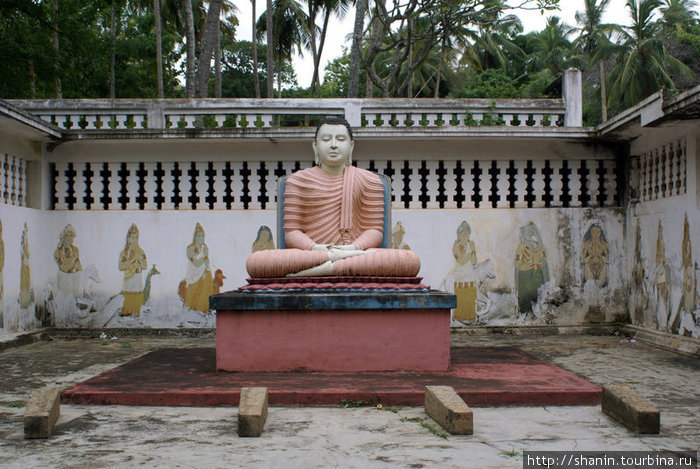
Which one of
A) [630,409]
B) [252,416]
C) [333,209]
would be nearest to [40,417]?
[252,416]

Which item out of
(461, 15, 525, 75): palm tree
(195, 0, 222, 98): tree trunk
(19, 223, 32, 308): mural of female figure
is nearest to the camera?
(19, 223, 32, 308): mural of female figure

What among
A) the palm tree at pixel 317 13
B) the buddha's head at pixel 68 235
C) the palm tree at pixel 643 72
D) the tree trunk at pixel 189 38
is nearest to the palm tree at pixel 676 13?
the palm tree at pixel 643 72

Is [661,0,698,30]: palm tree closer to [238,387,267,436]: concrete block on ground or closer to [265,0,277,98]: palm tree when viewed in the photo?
[265,0,277,98]: palm tree

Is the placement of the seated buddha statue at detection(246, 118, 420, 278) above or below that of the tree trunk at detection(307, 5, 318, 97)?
below

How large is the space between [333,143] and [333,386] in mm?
3130

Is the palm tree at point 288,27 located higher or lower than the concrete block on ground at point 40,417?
higher

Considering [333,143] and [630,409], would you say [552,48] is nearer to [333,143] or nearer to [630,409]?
[333,143]

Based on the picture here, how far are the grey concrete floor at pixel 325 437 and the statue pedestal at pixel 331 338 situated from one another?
113cm

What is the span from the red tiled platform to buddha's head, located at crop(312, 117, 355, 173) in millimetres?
2607

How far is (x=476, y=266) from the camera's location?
417 inches

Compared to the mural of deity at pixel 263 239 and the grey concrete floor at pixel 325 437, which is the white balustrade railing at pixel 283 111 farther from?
the grey concrete floor at pixel 325 437

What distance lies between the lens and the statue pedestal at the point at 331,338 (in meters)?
6.43

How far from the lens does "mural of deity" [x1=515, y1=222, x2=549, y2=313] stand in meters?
10.6

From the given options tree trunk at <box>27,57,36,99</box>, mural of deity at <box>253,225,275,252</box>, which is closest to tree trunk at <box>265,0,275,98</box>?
tree trunk at <box>27,57,36,99</box>
